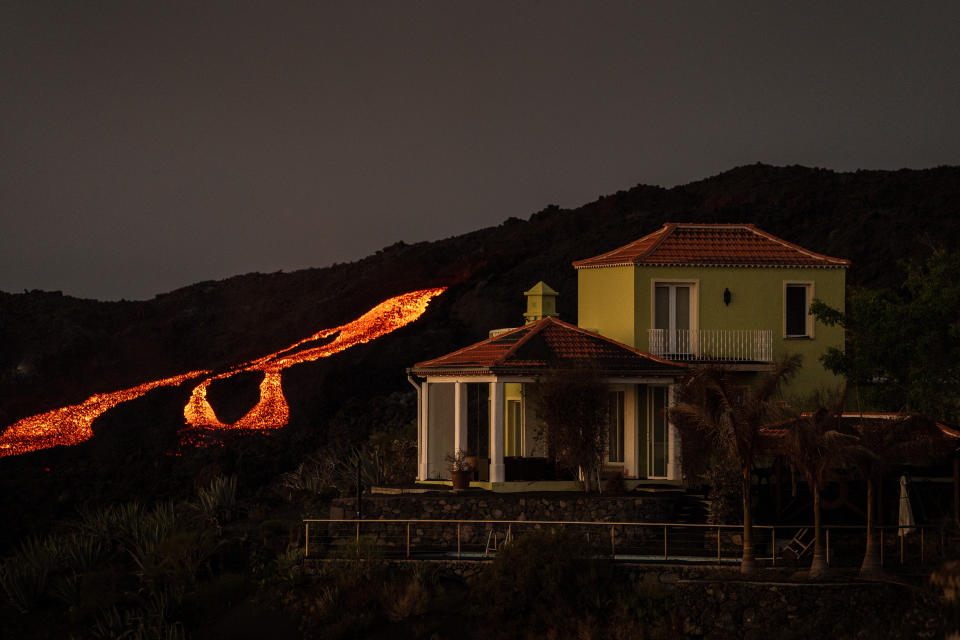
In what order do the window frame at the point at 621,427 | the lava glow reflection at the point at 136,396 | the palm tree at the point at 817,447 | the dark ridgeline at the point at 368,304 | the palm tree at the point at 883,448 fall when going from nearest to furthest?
the palm tree at the point at 817,447 < the palm tree at the point at 883,448 < the lava glow reflection at the point at 136,396 < the window frame at the point at 621,427 < the dark ridgeline at the point at 368,304

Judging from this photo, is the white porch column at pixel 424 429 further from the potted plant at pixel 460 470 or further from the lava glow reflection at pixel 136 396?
the lava glow reflection at pixel 136 396

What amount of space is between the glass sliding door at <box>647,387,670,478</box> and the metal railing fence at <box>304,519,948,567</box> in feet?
12.1

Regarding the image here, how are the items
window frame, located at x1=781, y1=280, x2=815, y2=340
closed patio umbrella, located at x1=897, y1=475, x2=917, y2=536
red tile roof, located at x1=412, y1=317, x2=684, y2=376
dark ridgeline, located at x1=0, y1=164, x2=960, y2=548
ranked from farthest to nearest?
dark ridgeline, located at x1=0, y1=164, x2=960, y2=548 < window frame, located at x1=781, y1=280, x2=815, y2=340 < red tile roof, located at x1=412, y1=317, x2=684, y2=376 < closed patio umbrella, located at x1=897, y1=475, x2=917, y2=536


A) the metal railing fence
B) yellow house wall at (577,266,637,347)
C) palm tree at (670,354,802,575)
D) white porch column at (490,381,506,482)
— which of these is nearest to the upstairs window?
yellow house wall at (577,266,637,347)

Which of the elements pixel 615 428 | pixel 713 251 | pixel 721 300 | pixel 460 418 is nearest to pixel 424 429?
pixel 460 418

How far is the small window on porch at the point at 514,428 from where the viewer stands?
3158 centimetres

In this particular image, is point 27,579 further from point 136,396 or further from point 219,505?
point 219,505

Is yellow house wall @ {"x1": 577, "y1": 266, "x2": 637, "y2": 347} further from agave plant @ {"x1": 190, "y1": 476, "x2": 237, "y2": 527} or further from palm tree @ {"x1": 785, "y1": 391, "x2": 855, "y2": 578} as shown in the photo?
agave plant @ {"x1": 190, "y1": 476, "x2": 237, "y2": 527}

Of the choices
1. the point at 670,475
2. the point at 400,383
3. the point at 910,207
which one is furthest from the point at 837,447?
the point at 910,207

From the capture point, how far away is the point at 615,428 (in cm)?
2977

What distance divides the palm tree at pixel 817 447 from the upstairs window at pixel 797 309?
10.3 meters

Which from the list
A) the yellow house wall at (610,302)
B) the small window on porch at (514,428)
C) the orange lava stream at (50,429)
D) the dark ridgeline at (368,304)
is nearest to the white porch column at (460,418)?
the small window on porch at (514,428)

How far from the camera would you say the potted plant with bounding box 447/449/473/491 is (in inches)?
1097

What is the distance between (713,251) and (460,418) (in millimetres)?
7718
